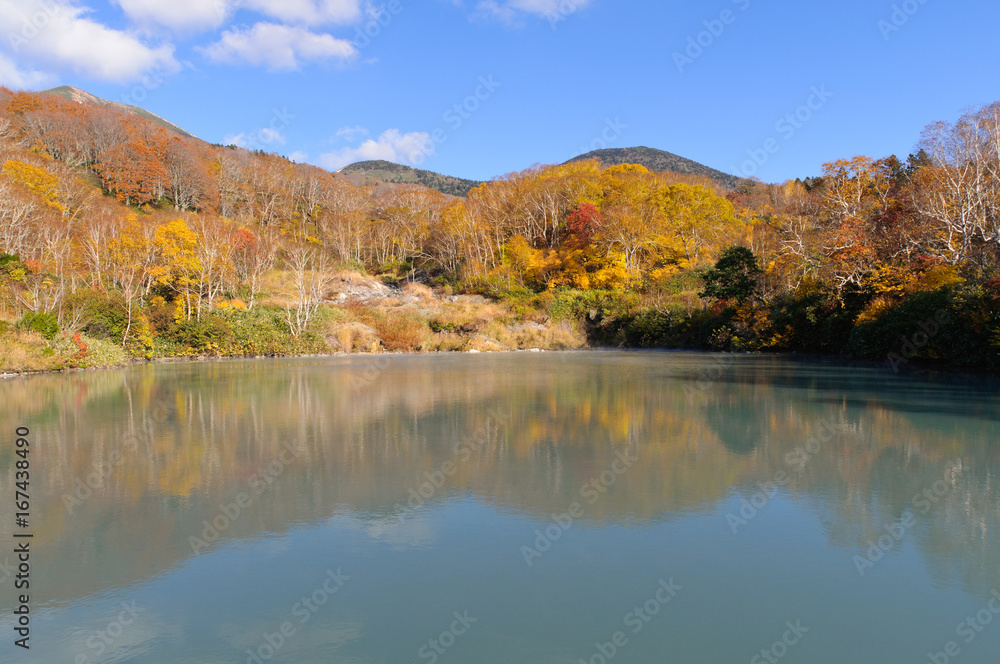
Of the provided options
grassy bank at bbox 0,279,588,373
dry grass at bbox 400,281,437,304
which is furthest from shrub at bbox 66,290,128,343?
dry grass at bbox 400,281,437,304

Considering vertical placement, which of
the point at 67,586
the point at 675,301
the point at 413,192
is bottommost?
the point at 67,586

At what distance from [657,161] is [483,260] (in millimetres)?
82556

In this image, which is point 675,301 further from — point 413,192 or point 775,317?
point 413,192

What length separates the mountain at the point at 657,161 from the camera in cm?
11400

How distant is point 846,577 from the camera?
13.6 feet

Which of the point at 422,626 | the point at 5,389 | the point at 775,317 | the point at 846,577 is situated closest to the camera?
the point at 422,626

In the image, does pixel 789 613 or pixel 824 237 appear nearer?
pixel 789 613

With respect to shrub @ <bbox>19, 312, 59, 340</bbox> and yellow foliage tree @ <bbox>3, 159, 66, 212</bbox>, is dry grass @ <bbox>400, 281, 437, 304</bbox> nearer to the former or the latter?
yellow foliage tree @ <bbox>3, 159, 66, 212</bbox>

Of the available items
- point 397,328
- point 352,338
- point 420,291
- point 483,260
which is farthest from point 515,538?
point 483,260

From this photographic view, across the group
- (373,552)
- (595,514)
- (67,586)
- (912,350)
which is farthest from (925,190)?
(67,586)

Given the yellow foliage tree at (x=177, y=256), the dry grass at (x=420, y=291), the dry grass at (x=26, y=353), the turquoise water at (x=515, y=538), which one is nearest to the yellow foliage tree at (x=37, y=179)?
the yellow foliage tree at (x=177, y=256)

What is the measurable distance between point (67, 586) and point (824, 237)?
2987cm

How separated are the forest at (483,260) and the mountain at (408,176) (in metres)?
57.1

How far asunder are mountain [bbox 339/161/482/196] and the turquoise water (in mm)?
110694
